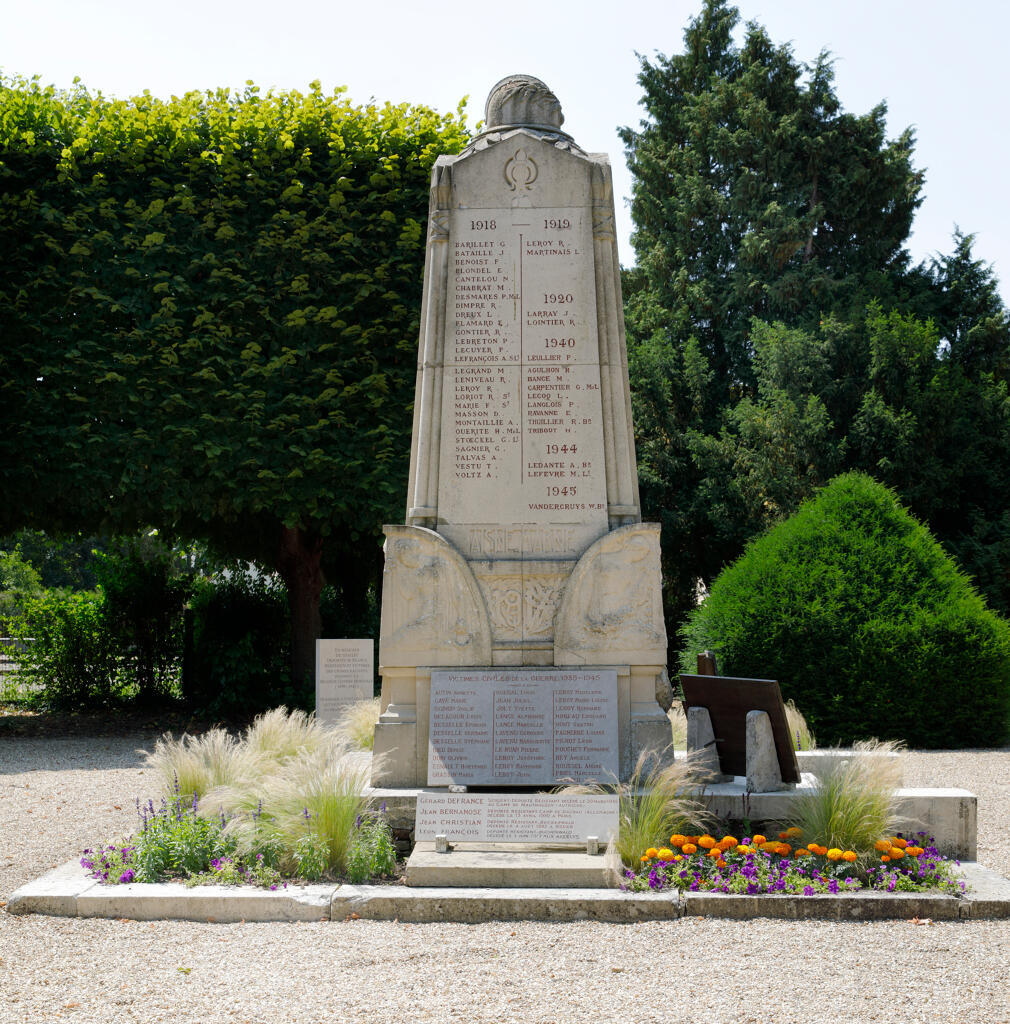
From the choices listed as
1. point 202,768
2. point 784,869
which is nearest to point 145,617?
point 202,768

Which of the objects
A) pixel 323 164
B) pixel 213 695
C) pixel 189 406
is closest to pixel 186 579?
pixel 213 695

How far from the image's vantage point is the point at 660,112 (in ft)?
79.2

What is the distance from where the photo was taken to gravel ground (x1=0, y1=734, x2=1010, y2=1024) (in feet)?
12.7

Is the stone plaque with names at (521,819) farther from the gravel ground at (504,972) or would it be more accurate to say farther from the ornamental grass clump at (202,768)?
the ornamental grass clump at (202,768)

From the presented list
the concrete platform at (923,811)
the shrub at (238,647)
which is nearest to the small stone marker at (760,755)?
the concrete platform at (923,811)

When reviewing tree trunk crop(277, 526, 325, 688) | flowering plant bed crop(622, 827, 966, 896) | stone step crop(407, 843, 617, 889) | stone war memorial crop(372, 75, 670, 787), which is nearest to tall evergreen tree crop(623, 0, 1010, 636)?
tree trunk crop(277, 526, 325, 688)

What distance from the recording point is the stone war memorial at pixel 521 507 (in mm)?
6629

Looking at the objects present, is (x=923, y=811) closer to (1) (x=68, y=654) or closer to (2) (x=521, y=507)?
(2) (x=521, y=507)

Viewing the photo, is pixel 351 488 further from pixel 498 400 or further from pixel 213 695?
→ pixel 498 400

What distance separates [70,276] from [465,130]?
545 cm

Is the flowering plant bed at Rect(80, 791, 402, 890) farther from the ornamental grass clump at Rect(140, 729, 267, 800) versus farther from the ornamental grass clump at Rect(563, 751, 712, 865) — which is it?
the ornamental grass clump at Rect(563, 751, 712, 865)

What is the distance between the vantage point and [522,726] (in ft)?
21.6

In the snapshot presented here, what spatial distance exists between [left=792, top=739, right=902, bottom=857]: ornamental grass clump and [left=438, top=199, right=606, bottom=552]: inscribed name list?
7.16ft

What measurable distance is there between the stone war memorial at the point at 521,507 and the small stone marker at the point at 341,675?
467 centimetres
